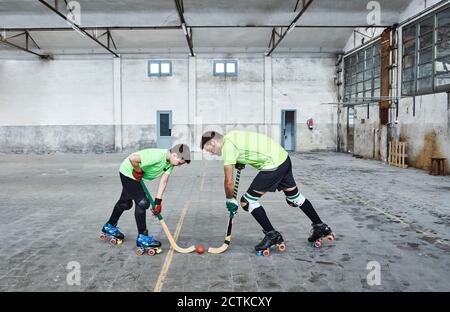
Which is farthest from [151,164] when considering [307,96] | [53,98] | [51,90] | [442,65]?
[51,90]

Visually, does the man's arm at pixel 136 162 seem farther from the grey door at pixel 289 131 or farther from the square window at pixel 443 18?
the grey door at pixel 289 131

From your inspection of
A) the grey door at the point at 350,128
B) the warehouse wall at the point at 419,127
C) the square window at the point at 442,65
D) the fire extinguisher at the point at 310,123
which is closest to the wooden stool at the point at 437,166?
the warehouse wall at the point at 419,127

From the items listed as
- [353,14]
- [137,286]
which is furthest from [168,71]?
[137,286]

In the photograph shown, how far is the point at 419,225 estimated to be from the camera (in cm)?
591

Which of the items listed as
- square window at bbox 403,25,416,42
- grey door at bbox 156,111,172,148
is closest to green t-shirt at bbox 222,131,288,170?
square window at bbox 403,25,416,42

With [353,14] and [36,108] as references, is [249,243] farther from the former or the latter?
[36,108]

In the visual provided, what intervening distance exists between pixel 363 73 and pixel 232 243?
655 inches

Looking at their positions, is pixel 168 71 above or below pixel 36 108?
above

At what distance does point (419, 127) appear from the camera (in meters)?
13.8

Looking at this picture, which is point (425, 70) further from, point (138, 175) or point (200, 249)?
point (138, 175)

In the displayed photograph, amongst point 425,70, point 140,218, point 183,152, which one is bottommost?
point 140,218

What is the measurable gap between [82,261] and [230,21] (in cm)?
1438

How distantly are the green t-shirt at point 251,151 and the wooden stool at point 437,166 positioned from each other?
9.62m

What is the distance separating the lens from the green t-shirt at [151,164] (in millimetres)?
4535
